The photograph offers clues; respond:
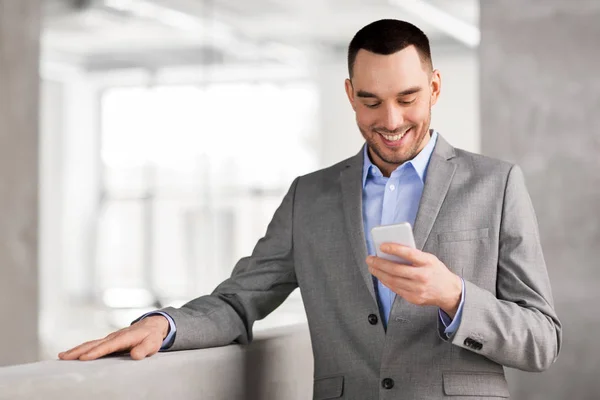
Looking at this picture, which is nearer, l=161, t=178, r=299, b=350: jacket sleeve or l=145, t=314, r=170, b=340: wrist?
l=145, t=314, r=170, b=340: wrist

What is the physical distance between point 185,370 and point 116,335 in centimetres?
18

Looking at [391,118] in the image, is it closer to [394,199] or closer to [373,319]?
[394,199]

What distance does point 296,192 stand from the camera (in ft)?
8.43

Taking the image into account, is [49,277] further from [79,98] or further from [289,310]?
[289,310]

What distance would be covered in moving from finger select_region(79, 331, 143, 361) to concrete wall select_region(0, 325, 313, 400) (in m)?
0.03

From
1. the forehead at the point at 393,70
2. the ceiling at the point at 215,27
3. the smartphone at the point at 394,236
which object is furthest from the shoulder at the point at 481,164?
the ceiling at the point at 215,27

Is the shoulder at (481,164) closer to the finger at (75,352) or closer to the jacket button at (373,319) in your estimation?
the jacket button at (373,319)

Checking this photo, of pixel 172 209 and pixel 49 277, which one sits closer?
pixel 49 277

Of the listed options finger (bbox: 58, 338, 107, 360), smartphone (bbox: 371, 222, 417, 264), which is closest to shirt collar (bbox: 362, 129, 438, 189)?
smartphone (bbox: 371, 222, 417, 264)

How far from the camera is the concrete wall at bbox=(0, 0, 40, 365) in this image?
4555mm

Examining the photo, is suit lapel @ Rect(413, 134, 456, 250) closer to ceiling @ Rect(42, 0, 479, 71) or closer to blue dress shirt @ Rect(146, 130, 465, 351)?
blue dress shirt @ Rect(146, 130, 465, 351)

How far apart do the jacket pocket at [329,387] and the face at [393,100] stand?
557mm

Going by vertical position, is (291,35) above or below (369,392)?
above

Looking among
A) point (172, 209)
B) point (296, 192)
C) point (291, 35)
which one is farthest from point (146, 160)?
point (296, 192)
